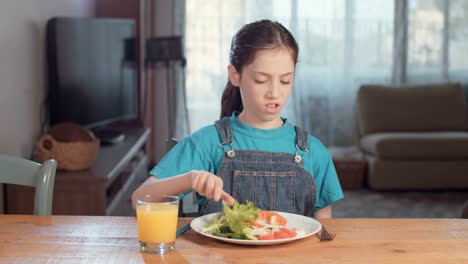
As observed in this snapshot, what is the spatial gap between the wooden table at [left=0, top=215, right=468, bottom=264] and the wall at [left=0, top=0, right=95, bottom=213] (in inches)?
86.0

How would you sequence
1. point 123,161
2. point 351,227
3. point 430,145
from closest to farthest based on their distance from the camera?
1. point 351,227
2. point 123,161
3. point 430,145

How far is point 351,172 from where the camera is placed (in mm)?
5746

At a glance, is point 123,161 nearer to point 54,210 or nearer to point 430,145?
point 54,210

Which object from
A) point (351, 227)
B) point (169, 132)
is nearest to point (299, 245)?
point (351, 227)

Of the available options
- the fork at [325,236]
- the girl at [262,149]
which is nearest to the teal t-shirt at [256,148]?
the girl at [262,149]

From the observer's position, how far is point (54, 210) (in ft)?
11.5

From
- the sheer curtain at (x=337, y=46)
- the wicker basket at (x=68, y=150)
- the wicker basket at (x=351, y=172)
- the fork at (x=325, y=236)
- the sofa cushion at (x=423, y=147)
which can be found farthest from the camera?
the sheer curtain at (x=337, y=46)

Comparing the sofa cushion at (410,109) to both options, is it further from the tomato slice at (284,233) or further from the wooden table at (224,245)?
the tomato slice at (284,233)

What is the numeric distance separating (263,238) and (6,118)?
8.42ft

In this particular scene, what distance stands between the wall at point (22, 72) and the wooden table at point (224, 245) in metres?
2.18

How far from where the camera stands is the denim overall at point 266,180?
1765mm

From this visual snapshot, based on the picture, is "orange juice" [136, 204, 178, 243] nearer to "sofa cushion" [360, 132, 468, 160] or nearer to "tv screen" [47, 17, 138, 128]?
"tv screen" [47, 17, 138, 128]

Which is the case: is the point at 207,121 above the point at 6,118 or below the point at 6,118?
below

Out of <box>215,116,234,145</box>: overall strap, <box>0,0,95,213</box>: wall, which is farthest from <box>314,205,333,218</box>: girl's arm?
<box>0,0,95,213</box>: wall
